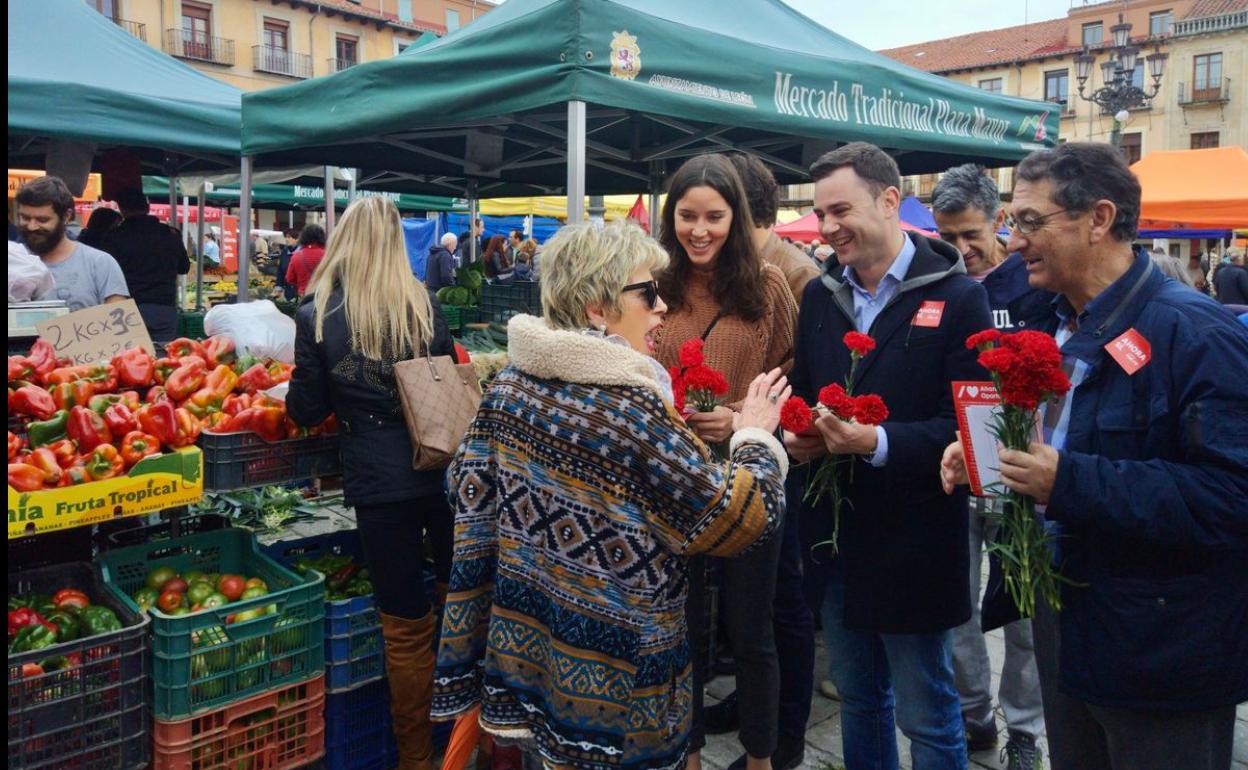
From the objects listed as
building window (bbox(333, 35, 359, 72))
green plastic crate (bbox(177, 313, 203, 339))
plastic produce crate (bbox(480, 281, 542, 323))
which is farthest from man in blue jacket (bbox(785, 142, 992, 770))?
building window (bbox(333, 35, 359, 72))

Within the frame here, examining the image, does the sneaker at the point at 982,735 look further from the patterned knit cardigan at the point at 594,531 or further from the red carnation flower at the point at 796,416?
the red carnation flower at the point at 796,416

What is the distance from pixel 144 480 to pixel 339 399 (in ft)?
2.08

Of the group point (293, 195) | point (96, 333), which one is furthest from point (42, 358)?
point (293, 195)

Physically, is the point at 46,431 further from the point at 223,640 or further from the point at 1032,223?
the point at 1032,223

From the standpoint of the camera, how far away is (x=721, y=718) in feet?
11.5

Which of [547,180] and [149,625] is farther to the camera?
[547,180]

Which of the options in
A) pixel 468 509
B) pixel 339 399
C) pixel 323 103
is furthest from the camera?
pixel 323 103

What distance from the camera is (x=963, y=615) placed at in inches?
93.0

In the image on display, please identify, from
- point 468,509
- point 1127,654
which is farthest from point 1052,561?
point 468,509

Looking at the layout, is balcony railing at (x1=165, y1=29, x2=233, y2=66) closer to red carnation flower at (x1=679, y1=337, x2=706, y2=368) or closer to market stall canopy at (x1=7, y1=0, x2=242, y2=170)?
market stall canopy at (x1=7, y1=0, x2=242, y2=170)

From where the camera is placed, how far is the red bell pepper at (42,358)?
Answer: 10.8ft

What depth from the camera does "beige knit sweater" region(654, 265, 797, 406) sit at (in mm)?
2943

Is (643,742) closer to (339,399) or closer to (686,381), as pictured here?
(686,381)

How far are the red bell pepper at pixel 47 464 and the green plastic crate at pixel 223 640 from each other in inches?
17.3
